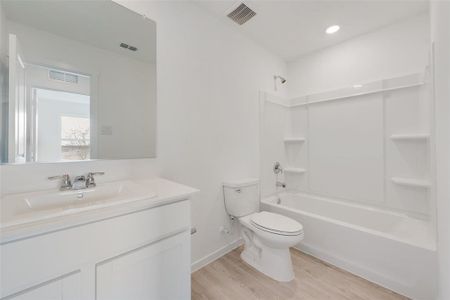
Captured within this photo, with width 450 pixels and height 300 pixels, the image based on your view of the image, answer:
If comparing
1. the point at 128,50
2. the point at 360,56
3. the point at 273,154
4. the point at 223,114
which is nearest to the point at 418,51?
the point at 360,56

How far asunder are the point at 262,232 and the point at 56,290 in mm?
1346

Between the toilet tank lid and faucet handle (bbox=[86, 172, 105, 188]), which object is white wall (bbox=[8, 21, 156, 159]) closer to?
faucet handle (bbox=[86, 172, 105, 188])

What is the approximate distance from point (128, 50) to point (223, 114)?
97 centimetres

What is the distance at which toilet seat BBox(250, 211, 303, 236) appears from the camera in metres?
1.54

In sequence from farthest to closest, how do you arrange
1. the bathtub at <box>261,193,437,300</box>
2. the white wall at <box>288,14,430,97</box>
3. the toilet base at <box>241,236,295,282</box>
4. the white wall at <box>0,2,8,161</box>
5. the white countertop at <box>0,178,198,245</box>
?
the white wall at <box>288,14,430,97</box> → the toilet base at <box>241,236,295,282</box> → the bathtub at <box>261,193,437,300</box> → the white wall at <box>0,2,8,161</box> → the white countertop at <box>0,178,198,245</box>

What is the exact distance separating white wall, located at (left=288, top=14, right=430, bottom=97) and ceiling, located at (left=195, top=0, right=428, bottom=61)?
0.10m

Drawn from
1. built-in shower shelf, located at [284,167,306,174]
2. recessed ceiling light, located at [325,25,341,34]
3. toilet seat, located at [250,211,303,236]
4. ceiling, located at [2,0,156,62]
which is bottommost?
toilet seat, located at [250,211,303,236]

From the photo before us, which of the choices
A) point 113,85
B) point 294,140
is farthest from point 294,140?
point 113,85

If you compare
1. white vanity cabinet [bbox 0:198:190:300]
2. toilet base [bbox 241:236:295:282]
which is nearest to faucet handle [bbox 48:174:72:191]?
white vanity cabinet [bbox 0:198:190:300]

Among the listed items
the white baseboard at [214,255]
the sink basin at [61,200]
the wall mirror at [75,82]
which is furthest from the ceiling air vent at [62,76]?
the white baseboard at [214,255]

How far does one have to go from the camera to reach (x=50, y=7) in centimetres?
108

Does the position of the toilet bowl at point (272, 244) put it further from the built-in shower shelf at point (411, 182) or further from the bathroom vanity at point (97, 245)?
the built-in shower shelf at point (411, 182)

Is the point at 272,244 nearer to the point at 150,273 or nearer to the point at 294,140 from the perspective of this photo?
the point at 150,273

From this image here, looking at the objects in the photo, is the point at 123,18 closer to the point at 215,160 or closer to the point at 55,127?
the point at 55,127
